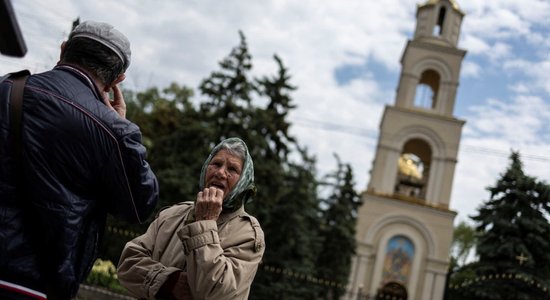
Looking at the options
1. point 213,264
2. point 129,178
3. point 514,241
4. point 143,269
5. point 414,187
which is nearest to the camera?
point 129,178

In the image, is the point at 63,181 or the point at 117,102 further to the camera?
the point at 117,102

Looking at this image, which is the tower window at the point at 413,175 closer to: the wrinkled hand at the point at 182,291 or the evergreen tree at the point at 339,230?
the evergreen tree at the point at 339,230

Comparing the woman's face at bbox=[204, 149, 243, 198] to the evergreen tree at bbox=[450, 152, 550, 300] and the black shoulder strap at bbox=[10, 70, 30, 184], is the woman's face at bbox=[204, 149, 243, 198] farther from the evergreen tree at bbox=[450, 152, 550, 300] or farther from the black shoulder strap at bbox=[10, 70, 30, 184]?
→ the evergreen tree at bbox=[450, 152, 550, 300]

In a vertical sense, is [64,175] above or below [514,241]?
below

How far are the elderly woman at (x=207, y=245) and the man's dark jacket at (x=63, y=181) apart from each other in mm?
337

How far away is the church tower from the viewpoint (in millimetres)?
28562

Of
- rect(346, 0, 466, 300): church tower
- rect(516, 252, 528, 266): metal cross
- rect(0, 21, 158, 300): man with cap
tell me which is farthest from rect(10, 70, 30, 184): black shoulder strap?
rect(346, 0, 466, 300): church tower

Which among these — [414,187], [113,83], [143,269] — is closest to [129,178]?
[113,83]

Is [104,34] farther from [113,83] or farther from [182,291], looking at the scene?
[182,291]

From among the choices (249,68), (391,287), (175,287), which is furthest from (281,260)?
(175,287)

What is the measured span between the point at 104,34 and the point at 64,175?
1.79ft

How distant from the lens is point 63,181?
228 cm

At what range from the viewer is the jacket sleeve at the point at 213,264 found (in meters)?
2.60

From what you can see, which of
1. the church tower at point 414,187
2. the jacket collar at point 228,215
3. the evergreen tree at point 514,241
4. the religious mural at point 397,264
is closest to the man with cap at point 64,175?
the jacket collar at point 228,215
